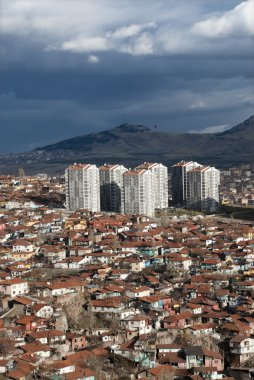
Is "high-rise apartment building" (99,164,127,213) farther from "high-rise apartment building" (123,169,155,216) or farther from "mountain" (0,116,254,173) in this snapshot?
"mountain" (0,116,254,173)

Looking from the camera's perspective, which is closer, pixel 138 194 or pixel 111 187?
pixel 138 194

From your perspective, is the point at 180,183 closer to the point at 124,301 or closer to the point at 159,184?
the point at 159,184

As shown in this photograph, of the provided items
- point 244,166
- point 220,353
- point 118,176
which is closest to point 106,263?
point 220,353

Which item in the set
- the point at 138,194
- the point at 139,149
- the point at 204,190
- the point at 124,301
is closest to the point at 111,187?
the point at 138,194

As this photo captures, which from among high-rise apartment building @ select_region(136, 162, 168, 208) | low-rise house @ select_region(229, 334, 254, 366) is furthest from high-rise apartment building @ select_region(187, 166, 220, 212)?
low-rise house @ select_region(229, 334, 254, 366)

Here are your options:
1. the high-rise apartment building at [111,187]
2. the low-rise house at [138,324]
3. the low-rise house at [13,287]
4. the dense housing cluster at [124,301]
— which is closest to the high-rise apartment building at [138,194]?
the high-rise apartment building at [111,187]

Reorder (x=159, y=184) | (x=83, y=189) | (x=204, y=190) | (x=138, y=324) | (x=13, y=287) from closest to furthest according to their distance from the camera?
1. (x=138, y=324)
2. (x=13, y=287)
3. (x=83, y=189)
4. (x=159, y=184)
5. (x=204, y=190)
